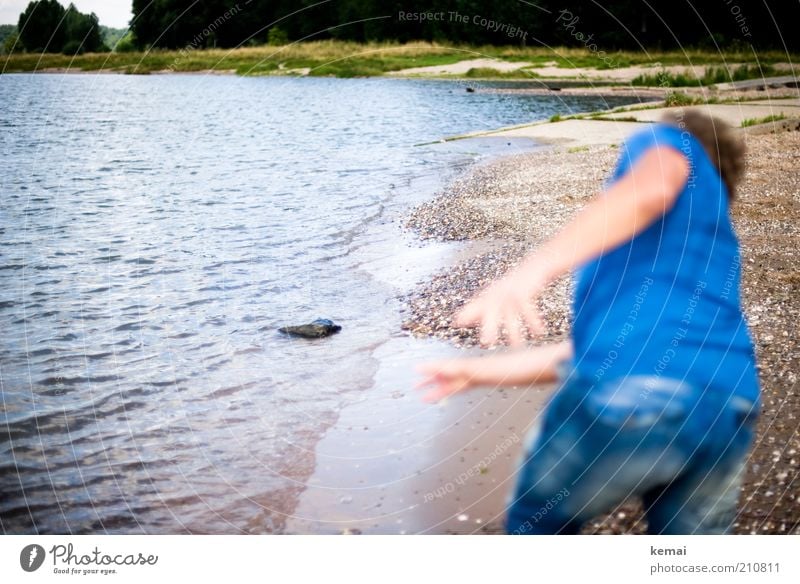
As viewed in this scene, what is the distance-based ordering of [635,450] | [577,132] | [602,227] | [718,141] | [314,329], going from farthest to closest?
[577,132] < [314,329] < [718,141] < [635,450] < [602,227]

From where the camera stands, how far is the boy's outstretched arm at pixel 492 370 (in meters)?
1.64

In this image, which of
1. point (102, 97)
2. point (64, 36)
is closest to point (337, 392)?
point (64, 36)

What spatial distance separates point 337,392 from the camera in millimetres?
5109

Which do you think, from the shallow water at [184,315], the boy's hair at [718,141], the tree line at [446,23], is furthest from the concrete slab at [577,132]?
the boy's hair at [718,141]

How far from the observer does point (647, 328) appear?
1448 mm

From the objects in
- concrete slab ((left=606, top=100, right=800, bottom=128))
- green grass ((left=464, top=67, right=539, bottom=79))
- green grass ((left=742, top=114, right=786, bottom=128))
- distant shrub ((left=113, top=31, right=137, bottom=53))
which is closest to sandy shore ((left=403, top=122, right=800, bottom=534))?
green grass ((left=742, top=114, right=786, bottom=128))

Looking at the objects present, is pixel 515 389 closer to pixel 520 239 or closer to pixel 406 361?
pixel 406 361

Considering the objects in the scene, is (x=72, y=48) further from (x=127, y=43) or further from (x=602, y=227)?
(x=602, y=227)

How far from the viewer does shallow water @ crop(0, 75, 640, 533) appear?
4.10 m

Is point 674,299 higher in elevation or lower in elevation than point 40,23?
lower
